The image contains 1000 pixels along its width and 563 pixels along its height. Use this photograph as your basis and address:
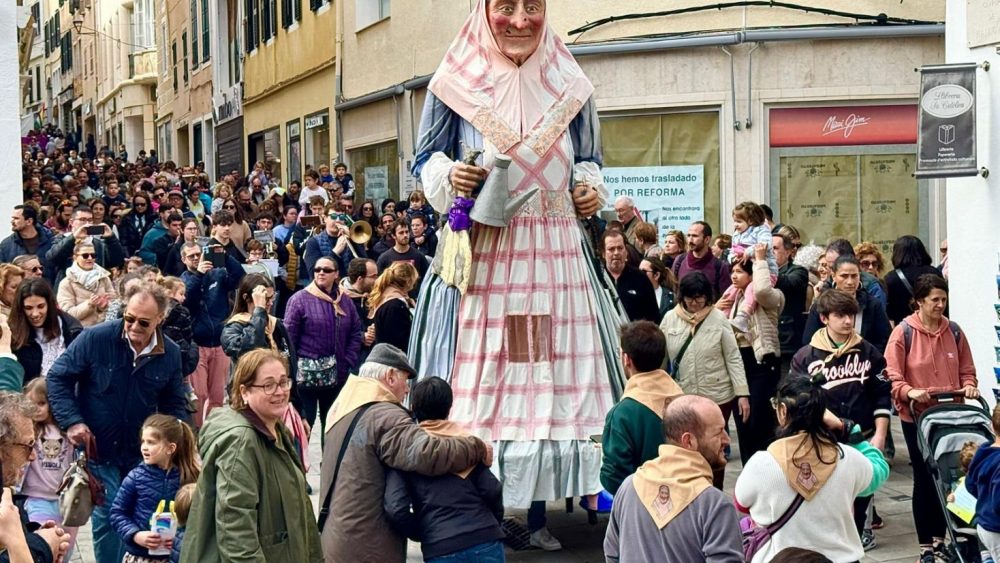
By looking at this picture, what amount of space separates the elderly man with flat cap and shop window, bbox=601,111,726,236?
12799mm

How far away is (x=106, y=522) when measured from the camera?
758 centimetres

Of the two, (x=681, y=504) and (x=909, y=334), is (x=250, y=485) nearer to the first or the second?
(x=681, y=504)

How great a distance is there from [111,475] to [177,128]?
42.5m

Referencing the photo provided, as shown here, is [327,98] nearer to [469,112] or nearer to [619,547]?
[469,112]

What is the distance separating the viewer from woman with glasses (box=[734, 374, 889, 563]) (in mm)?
5641

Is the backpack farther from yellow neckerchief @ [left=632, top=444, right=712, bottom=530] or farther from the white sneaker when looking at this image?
yellow neckerchief @ [left=632, top=444, right=712, bottom=530]

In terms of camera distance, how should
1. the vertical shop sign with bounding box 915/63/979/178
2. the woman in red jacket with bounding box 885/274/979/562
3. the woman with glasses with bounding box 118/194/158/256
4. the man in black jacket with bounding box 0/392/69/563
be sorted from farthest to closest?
the woman with glasses with bounding box 118/194/158/256 < the vertical shop sign with bounding box 915/63/979/178 < the woman in red jacket with bounding box 885/274/979/562 < the man in black jacket with bounding box 0/392/69/563

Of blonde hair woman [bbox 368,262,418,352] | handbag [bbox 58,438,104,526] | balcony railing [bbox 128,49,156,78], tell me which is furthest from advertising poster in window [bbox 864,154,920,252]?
balcony railing [bbox 128,49,156,78]

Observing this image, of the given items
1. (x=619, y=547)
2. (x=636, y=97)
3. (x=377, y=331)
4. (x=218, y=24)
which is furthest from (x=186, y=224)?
(x=218, y=24)

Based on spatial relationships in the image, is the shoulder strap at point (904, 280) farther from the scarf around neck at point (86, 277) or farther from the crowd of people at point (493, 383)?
the scarf around neck at point (86, 277)

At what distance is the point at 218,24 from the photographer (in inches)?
1578

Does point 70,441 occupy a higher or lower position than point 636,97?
lower

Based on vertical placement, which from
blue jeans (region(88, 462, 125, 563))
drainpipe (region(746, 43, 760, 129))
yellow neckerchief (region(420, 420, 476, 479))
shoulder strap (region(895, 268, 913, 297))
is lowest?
blue jeans (region(88, 462, 125, 563))

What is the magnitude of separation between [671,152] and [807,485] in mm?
13742
